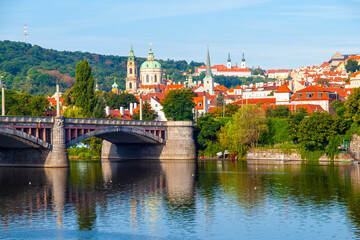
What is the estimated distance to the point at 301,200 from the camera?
179ft

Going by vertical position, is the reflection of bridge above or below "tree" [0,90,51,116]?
below

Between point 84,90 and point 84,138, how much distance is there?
41.6 metres

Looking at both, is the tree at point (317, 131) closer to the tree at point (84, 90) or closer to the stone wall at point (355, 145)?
the stone wall at point (355, 145)

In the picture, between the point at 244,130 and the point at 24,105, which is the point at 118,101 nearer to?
the point at 24,105

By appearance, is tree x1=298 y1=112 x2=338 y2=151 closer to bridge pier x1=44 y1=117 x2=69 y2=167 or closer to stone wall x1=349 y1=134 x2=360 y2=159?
stone wall x1=349 y1=134 x2=360 y2=159

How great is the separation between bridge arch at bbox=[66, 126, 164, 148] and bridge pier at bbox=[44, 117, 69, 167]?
171cm

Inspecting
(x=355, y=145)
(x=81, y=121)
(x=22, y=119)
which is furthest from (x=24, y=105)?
(x=355, y=145)

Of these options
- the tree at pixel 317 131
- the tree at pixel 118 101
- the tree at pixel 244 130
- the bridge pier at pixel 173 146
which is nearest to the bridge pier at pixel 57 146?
the bridge pier at pixel 173 146

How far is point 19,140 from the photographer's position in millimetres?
81562

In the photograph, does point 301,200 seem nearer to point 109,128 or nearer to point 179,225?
point 179,225

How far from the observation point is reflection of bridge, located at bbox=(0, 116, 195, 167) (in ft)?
266

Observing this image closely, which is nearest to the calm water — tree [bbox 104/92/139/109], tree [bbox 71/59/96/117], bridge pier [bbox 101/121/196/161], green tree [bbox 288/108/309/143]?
green tree [bbox 288/108/309/143]

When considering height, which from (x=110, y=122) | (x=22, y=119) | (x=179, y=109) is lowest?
(x=22, y=119)

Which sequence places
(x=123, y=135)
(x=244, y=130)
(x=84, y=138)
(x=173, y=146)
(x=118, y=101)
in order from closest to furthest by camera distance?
(x=84, y=138) → (x=123, y=135) → (x=244, y=130) → (x=173, y=146) → (x=118, y=101)
